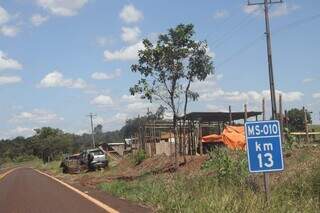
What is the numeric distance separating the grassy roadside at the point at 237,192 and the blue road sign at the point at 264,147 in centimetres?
104

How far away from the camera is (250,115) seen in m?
44.6

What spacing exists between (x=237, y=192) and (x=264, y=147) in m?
3.46

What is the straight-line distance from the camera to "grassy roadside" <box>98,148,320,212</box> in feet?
38.8

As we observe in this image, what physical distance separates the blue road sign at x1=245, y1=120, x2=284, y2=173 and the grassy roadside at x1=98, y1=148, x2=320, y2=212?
1.04 m

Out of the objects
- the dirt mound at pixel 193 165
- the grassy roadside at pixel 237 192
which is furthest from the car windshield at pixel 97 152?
the grassy roadside at pixel 237 192

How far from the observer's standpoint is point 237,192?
45.8 feet

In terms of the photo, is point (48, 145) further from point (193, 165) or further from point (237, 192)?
point (237, 192)

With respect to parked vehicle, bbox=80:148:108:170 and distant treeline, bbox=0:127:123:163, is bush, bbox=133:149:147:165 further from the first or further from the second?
distant treeline, bbox=0:127:123:163

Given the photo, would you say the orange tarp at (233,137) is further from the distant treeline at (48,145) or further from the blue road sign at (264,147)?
the distant treeline at (48,145)

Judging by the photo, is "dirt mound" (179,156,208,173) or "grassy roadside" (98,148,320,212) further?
"dirt mound" (179,156,208,173)

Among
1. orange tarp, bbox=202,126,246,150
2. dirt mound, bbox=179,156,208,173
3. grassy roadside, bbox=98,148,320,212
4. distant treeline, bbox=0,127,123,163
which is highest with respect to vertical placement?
distant treeline, bbox=0,127,123,163

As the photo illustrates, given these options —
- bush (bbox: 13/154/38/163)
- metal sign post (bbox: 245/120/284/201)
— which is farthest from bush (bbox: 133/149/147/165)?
bush (bbox: 13/154/38/163)

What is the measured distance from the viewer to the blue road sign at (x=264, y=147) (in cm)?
1065

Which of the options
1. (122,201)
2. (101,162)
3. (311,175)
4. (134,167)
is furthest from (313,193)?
(101,162)
